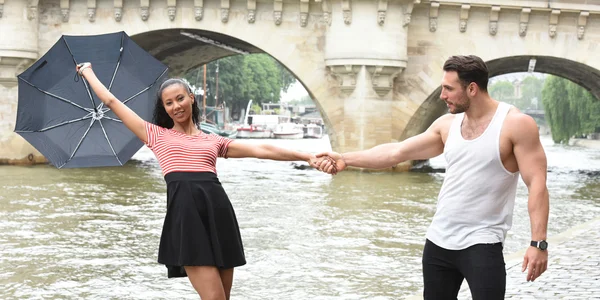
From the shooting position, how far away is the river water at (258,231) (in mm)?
8617

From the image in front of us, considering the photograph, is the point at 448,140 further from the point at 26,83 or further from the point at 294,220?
the point at 294,220

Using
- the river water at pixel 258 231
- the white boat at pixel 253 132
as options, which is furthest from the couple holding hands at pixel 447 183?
the white boat at pixel 253 132

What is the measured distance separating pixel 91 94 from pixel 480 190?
2.29m

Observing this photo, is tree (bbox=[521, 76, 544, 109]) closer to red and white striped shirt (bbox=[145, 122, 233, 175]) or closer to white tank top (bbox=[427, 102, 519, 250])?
red and white striped shirt (bbox=[145, 122, 233, 175])

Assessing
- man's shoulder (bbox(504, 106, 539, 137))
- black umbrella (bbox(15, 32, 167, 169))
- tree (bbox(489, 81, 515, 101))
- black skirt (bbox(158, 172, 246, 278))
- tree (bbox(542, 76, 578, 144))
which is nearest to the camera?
man's shoulder (bbox(504, 106, 539, 137))

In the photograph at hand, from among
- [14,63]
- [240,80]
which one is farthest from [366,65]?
[240,80]

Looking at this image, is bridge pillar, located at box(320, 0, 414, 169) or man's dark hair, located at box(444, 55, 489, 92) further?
bridge pillar, located at box(320, 0, 414, 169)

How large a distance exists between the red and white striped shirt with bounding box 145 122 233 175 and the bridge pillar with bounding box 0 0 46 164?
789 inches

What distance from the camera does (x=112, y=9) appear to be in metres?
24.0

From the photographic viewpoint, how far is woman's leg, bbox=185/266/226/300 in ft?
14.5

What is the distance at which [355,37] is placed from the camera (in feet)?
73.4

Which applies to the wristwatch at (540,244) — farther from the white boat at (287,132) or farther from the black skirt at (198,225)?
the white boat at (287,132)

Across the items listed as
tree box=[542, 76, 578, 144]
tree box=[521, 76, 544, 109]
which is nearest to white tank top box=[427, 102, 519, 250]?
tree box=[542, 76, 578, 144]

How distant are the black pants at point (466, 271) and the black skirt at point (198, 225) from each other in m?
0.95
